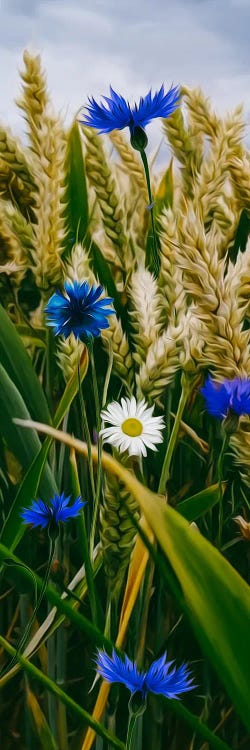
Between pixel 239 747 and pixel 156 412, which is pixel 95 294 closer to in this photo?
pixel 156 412

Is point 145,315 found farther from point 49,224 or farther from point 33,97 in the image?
point 33,97

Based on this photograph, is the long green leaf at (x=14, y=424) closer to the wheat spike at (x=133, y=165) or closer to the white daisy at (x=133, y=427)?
the white daisy at (x=133, y=427)

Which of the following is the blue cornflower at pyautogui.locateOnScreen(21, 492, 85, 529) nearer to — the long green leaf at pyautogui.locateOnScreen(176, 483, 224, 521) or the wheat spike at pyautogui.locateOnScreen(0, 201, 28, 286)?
the long green leaf at pyautogui.locateOnScreen(176, 483, 224, 521)

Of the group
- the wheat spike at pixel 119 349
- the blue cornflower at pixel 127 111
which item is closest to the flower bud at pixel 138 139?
the blue cornflower at pixel 127 111

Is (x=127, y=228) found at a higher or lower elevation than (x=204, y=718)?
higher

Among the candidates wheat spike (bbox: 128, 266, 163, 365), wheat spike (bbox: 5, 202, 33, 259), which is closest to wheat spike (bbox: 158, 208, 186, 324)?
wheat spike (bbox: 128, 266, 163, 365)

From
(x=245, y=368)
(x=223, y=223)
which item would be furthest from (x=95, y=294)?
(x=223, y=223)
